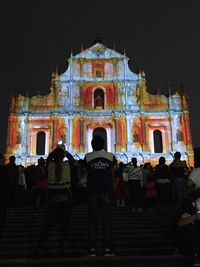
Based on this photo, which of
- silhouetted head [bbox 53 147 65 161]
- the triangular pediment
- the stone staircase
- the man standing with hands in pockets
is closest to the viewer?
the stone staircase

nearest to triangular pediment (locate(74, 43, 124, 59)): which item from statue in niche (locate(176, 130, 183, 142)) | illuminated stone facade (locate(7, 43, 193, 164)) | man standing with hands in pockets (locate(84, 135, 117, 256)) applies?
illuminated stone facade (locate(7, 43, 193, 164))

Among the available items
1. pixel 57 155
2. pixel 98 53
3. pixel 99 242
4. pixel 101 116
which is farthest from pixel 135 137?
pixel 57 155

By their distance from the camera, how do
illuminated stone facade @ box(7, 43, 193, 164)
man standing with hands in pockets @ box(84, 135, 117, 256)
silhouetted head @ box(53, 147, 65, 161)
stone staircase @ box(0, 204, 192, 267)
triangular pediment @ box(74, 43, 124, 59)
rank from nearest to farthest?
stone staircase @ box(0, 204, 192, 267) → man standing with hands in pockets @ box(84, 135, 117, 256) → silhouetted head @ box(53, 147, 65, 161) → illuminated stone facade @ box(7, 43, 193, 164) → triangular pediment @ box(74, 43, 124, 59)

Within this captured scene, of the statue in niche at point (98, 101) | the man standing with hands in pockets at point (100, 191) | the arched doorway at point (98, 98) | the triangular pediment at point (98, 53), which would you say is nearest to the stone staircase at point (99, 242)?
the man standing with hands in pockets at point (100, 191)

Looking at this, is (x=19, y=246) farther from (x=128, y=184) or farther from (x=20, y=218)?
(x=128, y=184)

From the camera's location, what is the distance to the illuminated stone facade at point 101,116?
1237 inches

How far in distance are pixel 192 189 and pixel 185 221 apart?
803 millimetres

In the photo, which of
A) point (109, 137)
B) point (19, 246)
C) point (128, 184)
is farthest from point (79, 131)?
point (19, 246)

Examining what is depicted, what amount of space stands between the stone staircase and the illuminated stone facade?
22.5 m

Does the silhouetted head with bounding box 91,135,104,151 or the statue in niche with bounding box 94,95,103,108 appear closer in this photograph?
the silhouetted head with bounding box 91,135,104,151

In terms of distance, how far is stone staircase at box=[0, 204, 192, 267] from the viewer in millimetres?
5121

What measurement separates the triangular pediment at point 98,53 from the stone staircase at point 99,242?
2741 cm

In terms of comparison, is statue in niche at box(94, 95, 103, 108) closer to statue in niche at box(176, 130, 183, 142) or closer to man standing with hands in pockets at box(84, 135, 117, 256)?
statue in niche at box(176, 130, 183, 142)

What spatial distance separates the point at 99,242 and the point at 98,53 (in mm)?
30111
